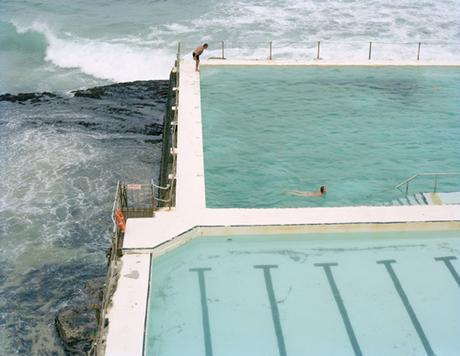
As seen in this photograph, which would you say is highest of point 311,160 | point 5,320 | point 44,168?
point 311,160

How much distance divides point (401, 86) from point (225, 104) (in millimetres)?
5168

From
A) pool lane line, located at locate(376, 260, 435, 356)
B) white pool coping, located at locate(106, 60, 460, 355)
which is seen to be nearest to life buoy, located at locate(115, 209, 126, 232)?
white pool coping, located at locate(106, 60, 460, 355)

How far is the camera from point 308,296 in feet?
29.4

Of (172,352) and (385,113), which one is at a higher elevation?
(385,113)

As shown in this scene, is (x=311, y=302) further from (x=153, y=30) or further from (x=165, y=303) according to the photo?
(x=153, y=30)

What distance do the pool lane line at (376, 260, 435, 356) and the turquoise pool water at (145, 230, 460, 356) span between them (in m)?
0.01

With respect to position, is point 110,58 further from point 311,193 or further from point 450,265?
point 450,265

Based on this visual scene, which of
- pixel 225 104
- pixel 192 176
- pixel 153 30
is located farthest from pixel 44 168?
pixel 153 30

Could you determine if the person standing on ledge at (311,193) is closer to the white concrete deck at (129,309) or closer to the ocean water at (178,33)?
the white concrete deck at (129,309)

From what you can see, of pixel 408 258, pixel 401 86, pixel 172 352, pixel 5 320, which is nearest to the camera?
pixel 172 352

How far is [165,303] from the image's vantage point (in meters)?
8.72

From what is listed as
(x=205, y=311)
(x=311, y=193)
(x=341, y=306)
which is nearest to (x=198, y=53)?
(x=311, y=193)

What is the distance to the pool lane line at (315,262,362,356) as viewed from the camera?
820 centimetres

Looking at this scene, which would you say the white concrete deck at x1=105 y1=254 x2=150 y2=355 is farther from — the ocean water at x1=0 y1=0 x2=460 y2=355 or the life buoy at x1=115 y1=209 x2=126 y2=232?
the ocean water at x1=0 y1=0 x2=460 y2=355
